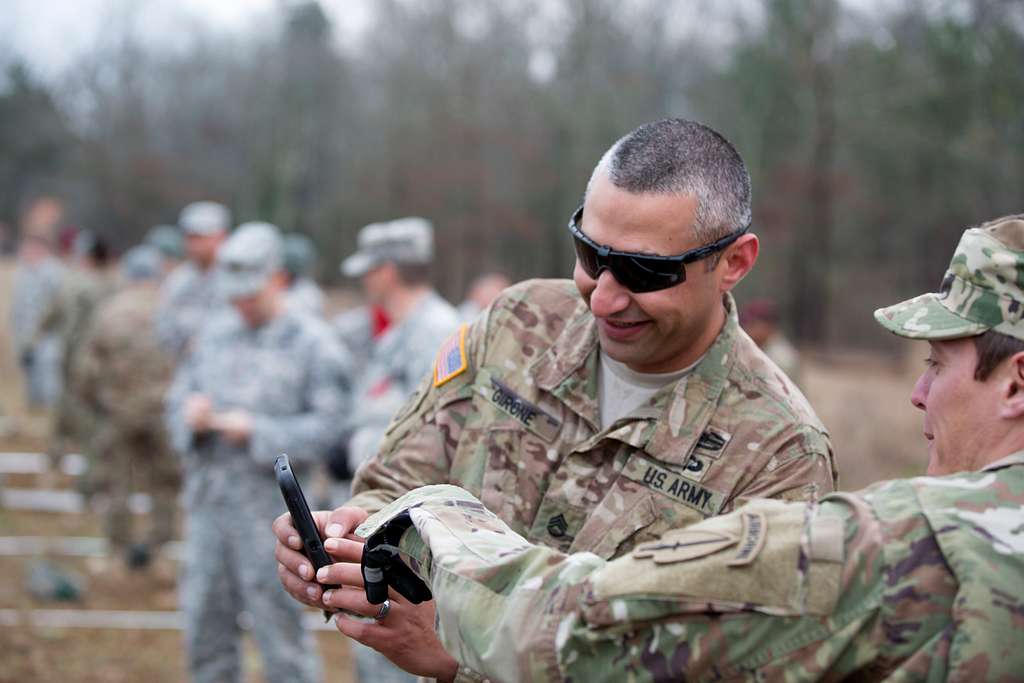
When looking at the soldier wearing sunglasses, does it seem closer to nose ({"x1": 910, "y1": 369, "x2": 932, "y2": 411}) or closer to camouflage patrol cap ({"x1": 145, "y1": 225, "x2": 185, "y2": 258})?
nose ({"x1": 910, "y1": 369, "x2": 932, "y2": 411})

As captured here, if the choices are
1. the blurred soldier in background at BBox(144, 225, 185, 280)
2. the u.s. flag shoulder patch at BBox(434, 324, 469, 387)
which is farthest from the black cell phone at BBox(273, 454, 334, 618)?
the blurred soldier in background at BBox(144, 225, 185, 280)

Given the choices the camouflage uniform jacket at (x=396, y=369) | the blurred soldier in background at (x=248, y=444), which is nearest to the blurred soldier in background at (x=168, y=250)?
the blurred soldier in background at (x=248, y=444)

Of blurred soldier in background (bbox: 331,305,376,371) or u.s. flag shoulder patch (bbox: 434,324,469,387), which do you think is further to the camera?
blurred soldier in background (bbox: 331,305,376,371)

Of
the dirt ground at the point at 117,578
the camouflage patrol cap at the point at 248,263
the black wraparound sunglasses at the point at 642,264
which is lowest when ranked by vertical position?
the dirt ground at the point at 117,578

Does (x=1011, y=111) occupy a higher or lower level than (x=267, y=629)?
higher

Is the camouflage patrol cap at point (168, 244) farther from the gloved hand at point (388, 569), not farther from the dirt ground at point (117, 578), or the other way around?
the gloved hand at point (388, 569)

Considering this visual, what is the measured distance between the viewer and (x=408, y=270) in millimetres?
5262

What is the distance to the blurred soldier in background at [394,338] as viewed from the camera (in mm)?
4664

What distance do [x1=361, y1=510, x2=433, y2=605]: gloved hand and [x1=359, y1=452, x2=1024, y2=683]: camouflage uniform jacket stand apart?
1.30 ft

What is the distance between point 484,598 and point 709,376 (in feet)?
3.06

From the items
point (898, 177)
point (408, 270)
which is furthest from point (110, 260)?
point (898, 177)

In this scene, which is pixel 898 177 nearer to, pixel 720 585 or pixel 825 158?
pixel 825 158

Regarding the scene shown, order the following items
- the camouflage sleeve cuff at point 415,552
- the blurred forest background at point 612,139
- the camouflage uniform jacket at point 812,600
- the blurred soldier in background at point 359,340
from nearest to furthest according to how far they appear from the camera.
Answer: the camouflage uniform jacket at point 812,600
the camouflage sleeve cuff at point 415,552
the blurred soldier in background at point 359,340
the blurred forest background at point 612,139

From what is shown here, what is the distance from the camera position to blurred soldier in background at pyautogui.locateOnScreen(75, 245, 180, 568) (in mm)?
8070
